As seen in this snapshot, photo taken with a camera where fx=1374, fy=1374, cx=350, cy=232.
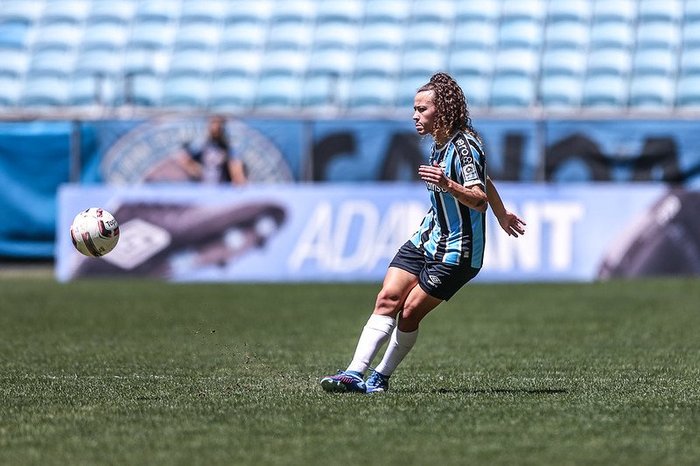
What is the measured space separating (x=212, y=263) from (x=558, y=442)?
13334 mm

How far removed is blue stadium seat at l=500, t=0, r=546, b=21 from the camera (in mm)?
24672

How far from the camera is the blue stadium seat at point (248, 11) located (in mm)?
25438

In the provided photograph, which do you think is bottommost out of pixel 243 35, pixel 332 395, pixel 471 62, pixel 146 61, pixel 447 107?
pixel 332 395

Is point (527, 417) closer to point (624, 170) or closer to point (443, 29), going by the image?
point (624, 170)

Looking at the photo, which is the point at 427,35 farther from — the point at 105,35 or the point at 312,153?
the point at 105,35

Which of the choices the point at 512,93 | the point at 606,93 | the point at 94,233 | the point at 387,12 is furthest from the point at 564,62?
the point at 94,233

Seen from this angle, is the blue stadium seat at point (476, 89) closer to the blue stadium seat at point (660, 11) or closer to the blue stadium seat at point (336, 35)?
the blue stadium seat at point (336, 35)

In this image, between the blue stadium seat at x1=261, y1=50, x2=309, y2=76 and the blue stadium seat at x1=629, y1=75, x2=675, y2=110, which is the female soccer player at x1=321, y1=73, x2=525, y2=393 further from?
the blue stadium seat at x1=261, y1=50, x2=309, y2=76

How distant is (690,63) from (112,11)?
10668 millimetres

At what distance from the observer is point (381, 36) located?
81.1 ft

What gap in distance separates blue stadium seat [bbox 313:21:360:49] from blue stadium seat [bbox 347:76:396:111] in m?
1.15

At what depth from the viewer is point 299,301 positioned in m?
16.1

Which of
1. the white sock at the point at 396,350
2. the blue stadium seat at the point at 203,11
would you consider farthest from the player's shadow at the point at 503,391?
the blue stadium seat at the point at 203,11

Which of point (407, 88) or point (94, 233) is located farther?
point (407, 88)
